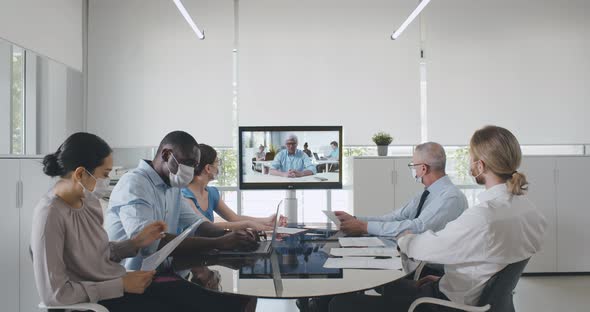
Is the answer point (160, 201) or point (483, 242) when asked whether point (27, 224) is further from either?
point (483, 242)

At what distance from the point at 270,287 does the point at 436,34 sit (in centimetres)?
447

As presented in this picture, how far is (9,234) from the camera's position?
10.4 feet

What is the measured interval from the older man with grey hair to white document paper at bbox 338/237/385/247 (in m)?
0.19

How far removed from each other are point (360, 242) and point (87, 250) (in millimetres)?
1374

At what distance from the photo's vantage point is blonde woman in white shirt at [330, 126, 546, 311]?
1763 mm

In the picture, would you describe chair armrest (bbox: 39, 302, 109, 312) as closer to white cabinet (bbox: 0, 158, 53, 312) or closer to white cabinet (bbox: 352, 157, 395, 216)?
white cabinet (bbox: 0, 158, 53, 312)

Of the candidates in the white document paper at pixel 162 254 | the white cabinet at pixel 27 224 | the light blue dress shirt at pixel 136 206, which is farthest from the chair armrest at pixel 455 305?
the white cabinet at pixel 27 224

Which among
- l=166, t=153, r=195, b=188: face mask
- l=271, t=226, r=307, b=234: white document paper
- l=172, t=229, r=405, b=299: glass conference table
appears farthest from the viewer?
l=271, t=226, r=307, b=234: white document paper

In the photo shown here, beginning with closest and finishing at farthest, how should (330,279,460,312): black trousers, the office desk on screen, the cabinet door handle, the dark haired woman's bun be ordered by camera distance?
the dark haired woman's bun < (330,279,460,312): black trousers < the cabinet door handle < the office desk on screen

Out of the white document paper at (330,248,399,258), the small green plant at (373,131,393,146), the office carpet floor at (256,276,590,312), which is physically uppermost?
the small green plant at (373,131,393,146)

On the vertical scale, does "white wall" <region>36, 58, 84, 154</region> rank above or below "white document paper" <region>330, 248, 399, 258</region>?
above

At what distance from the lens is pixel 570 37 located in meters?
5.32

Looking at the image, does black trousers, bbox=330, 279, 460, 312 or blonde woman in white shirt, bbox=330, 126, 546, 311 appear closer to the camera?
blonde woman in white shirt, bbox=330, 126, 546, 311

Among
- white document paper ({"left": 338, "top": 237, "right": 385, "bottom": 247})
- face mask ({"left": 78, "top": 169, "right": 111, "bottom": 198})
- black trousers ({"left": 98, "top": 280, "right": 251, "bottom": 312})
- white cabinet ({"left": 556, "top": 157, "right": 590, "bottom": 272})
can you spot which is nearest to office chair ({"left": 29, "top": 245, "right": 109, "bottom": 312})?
black trousers ({"left": 98, "top": 280, "right": 251, "bottom": 312})
